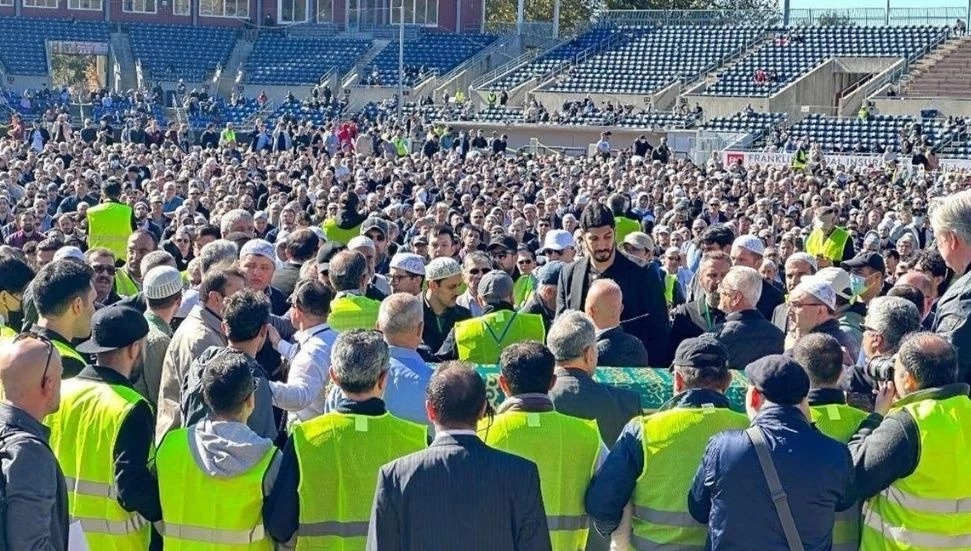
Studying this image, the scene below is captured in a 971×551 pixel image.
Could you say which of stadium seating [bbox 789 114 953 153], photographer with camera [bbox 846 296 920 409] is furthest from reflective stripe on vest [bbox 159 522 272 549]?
stadium seating [bbox 789 114 953 153]

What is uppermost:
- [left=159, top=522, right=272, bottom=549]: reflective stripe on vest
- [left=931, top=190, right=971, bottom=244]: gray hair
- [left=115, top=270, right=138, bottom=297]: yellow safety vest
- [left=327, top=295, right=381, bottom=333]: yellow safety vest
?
[left=931, top=190, right=971, bottom=244]: gray hair

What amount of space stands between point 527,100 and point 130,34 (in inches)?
763

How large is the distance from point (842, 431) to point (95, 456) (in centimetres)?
288

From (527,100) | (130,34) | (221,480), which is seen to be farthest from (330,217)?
(130,34)

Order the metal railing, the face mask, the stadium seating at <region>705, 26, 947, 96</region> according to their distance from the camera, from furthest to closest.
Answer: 1. the metal railing
2. the stadium seating at <region>705, 26, 947, 96</region>
3. the face mask

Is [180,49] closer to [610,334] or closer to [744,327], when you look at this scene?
[744,327]

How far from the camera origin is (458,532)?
4691mm

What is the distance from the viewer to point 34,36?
5678 centimetres

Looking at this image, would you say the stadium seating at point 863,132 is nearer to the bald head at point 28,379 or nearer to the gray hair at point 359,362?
the gray hair at point 359,362

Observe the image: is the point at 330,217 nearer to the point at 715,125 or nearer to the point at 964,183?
the point at 964,183

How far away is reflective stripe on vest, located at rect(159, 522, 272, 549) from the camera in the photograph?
5148mm

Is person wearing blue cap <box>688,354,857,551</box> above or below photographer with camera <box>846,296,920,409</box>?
below

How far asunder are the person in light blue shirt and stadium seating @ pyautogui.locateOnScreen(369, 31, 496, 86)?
1845 inches

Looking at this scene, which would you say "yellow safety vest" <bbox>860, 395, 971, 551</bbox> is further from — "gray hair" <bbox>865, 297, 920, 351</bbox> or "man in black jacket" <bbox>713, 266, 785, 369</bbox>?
"man in black jacket" <bbox>713, 266, 785, 369</bbox>
